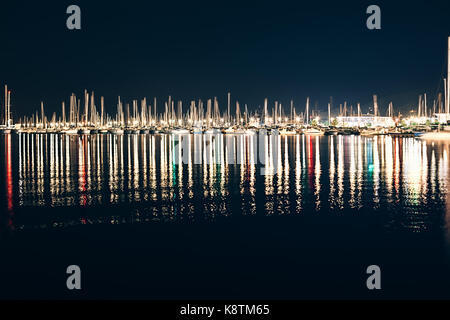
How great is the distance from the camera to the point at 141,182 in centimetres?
1947

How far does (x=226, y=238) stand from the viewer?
1080 centimetres

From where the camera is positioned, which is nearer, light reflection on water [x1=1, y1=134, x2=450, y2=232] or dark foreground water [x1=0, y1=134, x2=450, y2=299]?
dark foreground water [x1=0, y1=134, x2=450, y2=299]

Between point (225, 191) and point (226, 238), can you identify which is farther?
point (225, 191)

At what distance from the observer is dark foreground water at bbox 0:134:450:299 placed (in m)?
8.19

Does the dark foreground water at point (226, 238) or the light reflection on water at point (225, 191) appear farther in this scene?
the light reflection on water at point (225, 191)

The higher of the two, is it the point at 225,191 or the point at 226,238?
the point at 225,191

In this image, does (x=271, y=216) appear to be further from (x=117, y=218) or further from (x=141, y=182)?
(x=141, y=182)

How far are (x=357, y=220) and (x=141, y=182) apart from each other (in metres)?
9.01

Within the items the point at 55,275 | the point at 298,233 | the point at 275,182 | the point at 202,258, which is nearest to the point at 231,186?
the point at 275,182

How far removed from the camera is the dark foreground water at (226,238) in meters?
8.19
